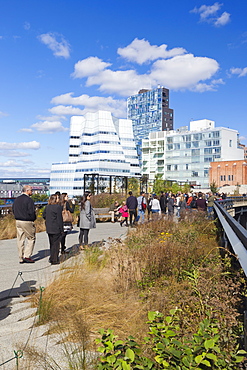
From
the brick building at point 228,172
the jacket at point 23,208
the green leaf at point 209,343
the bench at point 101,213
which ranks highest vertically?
the brick building at point 228,172

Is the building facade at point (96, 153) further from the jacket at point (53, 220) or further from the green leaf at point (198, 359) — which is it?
the green leaf at point (198, 359)

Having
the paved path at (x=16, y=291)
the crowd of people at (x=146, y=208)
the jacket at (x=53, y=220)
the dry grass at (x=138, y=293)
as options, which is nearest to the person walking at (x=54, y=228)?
the jacket at (x=53, y=220)

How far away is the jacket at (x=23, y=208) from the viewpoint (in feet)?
31.5

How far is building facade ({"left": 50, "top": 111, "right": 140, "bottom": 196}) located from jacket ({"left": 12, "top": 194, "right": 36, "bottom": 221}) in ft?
377

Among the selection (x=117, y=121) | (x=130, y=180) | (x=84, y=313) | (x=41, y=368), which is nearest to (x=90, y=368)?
(x=41, y=368)

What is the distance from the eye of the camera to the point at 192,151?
118 m

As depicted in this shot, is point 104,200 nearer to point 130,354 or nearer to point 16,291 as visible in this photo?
point 16,291

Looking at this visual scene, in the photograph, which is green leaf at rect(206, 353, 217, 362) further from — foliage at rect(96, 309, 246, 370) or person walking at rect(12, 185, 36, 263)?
person walking at rect(12, 185, 36, 263)

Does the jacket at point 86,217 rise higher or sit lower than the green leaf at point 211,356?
higher

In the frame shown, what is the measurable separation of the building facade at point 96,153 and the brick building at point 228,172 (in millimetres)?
32821

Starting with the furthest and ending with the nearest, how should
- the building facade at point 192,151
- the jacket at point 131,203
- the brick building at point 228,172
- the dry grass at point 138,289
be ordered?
1. the building facade at point 192,151
2. the brick building at point 228,172
3. the jacket at point 131,203
4. the dry grass at point 138,289

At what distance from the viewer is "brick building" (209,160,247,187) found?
100625 mm

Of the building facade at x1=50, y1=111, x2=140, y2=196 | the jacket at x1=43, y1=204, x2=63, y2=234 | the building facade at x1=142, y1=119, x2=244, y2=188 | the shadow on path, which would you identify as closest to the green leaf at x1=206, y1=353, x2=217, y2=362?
the shadow on path

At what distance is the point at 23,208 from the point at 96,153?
4734 inches
